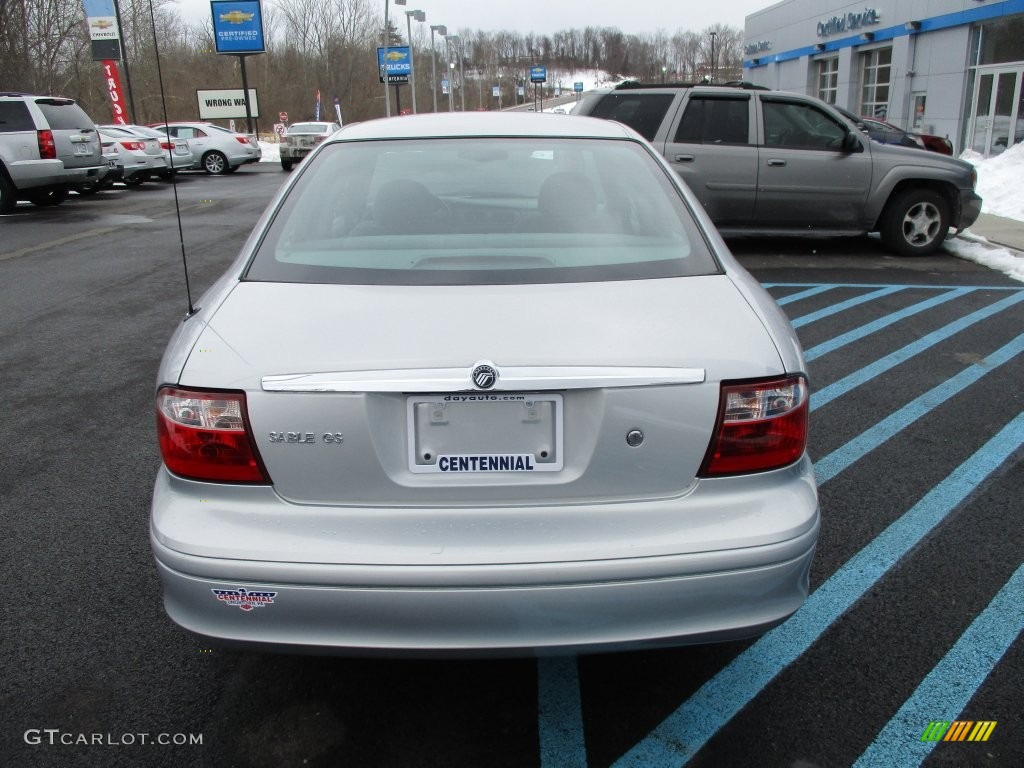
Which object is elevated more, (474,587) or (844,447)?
(474,587)

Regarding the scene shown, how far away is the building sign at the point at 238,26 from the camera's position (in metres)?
37.7

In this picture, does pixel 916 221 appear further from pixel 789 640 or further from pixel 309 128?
pixel 309 128

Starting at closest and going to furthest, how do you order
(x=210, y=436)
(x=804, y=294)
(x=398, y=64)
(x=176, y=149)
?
(x=210, y=436) → (x=804, y=294) → (x=176, y=149) → (x=398, y=64)

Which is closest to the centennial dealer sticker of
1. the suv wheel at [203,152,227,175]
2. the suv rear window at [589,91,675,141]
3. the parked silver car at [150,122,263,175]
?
the suv rear window at [589,91,675,141]

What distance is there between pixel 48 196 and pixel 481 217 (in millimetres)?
16580

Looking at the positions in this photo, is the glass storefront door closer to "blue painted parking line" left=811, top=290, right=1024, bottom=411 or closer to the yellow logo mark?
"blue painted parking line" left=811, top=290, right=1024, bottom=411

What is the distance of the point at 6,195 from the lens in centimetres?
1505

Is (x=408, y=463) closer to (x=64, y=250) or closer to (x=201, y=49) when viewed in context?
(x=64, y=250)

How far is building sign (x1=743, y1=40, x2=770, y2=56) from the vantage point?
121ft

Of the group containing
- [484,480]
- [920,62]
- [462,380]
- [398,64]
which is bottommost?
[484,480]

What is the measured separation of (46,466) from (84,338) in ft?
8.84

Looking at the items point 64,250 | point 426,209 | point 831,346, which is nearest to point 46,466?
point 426,209

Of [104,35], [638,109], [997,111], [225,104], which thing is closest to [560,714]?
[638,109]

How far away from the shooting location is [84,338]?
6586mm
